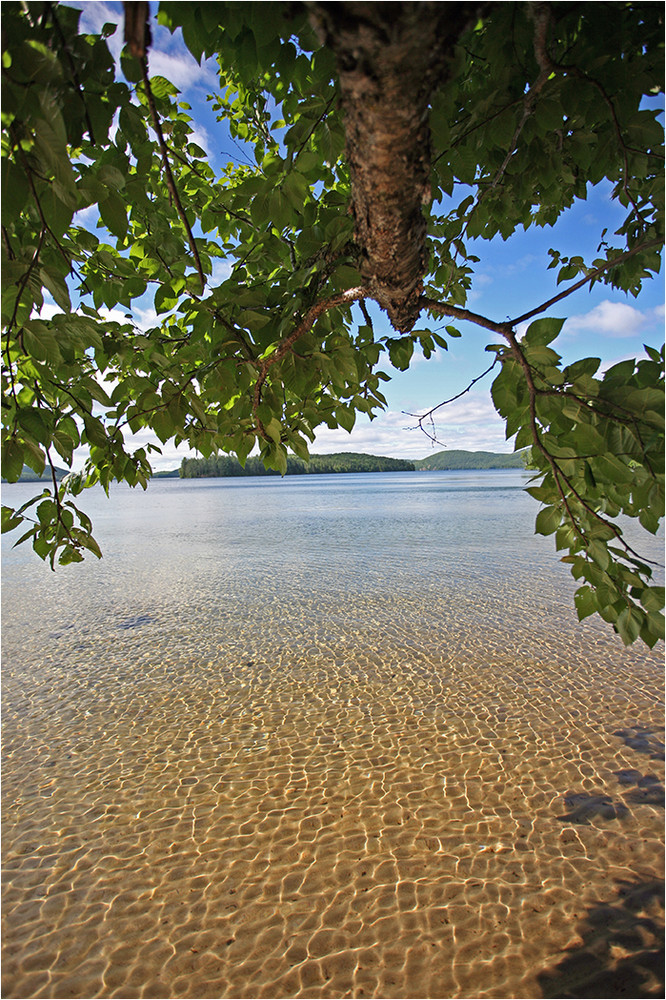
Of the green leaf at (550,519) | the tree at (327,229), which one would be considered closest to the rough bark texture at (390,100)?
the tree at (327,229)

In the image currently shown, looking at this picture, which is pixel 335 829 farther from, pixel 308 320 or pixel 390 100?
pixel 390 100

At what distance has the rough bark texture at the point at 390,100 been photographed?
66 cm

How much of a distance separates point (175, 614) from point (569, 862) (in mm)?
5415

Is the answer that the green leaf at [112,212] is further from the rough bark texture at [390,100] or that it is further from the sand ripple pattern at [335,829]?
the sand ripple pattern at [335,829]

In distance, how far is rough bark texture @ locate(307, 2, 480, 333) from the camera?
0.66 m

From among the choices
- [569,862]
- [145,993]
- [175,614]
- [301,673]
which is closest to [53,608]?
[175,614]

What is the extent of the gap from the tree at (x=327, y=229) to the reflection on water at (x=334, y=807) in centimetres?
180

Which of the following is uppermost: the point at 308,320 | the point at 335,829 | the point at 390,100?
the point at 390,100

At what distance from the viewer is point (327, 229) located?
1293mm

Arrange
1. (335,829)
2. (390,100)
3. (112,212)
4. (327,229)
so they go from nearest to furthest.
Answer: (390,100) → (112,212) → (327,229) → (335,829)

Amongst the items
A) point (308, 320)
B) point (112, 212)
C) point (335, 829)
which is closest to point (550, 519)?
point (308, 320)

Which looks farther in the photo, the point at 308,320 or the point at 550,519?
the point at 550,519

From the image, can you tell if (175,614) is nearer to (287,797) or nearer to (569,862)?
(287,797)

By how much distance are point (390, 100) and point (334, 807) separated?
3258mm
